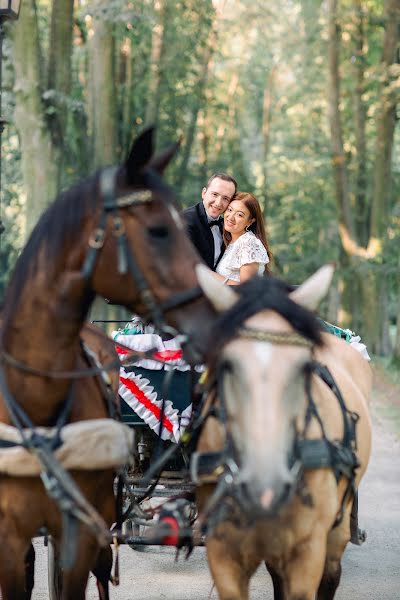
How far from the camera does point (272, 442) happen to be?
320 centimetres

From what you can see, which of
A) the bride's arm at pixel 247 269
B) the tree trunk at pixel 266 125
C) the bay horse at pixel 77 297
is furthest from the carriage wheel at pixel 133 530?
the tree trunk at pixel 266 125

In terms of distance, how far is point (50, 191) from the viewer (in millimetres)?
12812

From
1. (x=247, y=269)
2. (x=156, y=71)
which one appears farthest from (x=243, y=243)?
(x=156, y=71)

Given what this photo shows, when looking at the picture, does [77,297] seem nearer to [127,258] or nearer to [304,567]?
[127,258]

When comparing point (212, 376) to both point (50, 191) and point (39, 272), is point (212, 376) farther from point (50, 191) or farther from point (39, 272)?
point (50, 191)

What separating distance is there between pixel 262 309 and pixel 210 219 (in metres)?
2.90

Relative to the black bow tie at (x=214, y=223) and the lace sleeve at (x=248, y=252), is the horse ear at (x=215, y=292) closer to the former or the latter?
the lace sleeve at (x=248, y=252)

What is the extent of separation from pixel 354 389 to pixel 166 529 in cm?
157

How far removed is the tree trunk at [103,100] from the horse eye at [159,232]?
13021mm

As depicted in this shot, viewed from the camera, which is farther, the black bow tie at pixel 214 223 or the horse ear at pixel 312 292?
the black bow tie at pixel 214 223

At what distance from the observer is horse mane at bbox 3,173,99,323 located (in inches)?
147

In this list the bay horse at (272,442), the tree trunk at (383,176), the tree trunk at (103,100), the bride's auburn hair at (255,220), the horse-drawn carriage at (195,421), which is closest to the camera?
the bay horse at (272,442)

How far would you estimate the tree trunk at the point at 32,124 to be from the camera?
500 inches

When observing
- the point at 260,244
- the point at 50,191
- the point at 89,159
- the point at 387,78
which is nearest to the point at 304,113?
the point at 387,78
